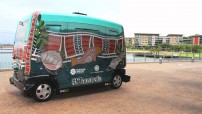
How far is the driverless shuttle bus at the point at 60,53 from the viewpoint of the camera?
253 inches

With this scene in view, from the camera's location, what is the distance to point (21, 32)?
7027 millimetres

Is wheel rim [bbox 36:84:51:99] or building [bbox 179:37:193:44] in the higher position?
building [bbox 179:37:193:44]

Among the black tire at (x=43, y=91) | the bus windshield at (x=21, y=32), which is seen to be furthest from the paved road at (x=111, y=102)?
the bus windshield at (x=21, y=32)

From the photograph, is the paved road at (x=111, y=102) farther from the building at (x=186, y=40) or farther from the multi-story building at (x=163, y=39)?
the multi-story building at (x=163, y=39)

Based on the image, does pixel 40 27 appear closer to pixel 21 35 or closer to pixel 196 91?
pixel 21 35

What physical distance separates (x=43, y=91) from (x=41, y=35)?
67.4 inches

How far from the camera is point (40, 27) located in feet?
21.2

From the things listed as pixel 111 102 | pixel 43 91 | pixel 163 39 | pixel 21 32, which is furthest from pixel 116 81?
pixel 163 39

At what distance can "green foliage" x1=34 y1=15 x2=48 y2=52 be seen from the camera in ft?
21.0

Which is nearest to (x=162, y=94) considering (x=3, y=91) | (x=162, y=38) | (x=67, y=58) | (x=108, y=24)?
(x=108, y=24)

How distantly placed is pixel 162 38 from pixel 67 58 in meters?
180

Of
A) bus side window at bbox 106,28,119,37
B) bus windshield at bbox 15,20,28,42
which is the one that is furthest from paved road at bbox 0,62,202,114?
bus side window at bbox 106,28,119,37

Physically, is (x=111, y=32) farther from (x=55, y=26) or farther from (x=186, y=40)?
(x=186, y=40)

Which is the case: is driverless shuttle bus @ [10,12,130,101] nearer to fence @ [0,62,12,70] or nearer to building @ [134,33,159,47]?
fence @ [0,62,12,70]
